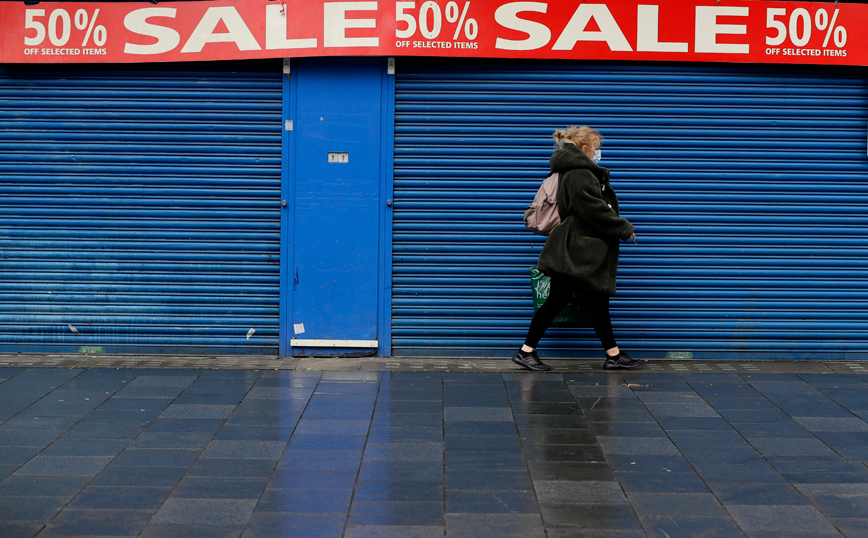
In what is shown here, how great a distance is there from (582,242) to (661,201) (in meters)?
1.12

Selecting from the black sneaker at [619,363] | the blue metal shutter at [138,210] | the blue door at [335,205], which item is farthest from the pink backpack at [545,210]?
the blue metal shutter at [138,210]

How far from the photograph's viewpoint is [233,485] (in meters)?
4.57

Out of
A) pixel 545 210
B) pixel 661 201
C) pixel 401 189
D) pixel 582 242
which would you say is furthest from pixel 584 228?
pixel 401 189

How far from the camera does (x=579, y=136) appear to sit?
730cm

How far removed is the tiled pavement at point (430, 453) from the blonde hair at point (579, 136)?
187 centimetres

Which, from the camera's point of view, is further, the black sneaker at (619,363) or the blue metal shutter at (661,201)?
the blue metal shutter at (661,201)

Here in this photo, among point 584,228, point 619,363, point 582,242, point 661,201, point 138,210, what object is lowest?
point 619,363

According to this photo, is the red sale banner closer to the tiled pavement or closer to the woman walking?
the woman walking

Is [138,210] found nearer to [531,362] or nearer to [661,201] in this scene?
[531,362]

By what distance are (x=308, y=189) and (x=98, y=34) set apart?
224cm

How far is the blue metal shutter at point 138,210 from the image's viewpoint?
7.91 meters

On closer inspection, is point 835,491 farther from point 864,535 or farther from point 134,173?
point 134,173

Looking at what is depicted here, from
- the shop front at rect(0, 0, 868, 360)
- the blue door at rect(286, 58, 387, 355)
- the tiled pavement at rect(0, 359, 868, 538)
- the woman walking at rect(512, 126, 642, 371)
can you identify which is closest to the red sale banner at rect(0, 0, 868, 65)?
the shop front at rect(0, 0, 868, 360)

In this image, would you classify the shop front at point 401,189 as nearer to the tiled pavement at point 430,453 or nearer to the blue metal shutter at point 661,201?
the blue metal shutter at point 661,201
